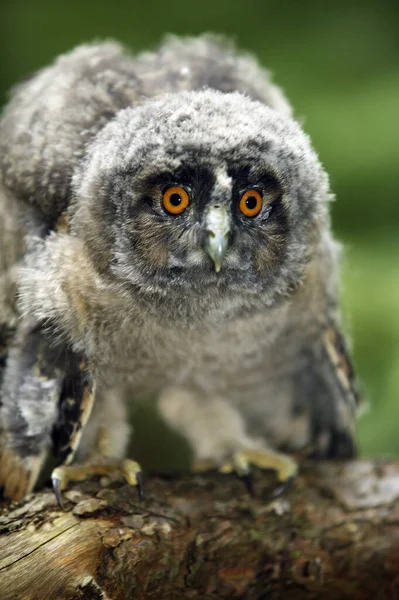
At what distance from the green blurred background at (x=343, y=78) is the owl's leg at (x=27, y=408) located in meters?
1.88

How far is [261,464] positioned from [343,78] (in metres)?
2.42

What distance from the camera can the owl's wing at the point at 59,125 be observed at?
248 cm

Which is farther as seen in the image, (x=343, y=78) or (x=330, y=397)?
(x=343, y=78)

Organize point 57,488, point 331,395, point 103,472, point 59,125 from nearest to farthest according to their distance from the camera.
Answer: point 57,488
point 59,125
point 103,472
point 331,395

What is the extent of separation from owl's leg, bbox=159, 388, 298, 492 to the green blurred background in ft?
2.89

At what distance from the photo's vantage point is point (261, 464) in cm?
300

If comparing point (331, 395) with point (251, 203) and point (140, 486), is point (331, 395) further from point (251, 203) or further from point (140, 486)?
point (251, 203)

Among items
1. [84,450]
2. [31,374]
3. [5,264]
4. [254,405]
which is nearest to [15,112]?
[5,264]

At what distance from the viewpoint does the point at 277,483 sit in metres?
2.89

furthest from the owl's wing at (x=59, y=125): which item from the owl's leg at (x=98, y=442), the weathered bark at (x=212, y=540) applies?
the weathered bark at (x=212, y=540)

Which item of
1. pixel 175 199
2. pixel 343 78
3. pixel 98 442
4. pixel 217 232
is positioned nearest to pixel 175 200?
pixel 175 199

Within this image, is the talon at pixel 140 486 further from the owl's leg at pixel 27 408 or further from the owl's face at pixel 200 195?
the owl's face at pixel 200 195

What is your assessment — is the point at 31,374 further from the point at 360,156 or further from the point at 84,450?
the point at 360,156

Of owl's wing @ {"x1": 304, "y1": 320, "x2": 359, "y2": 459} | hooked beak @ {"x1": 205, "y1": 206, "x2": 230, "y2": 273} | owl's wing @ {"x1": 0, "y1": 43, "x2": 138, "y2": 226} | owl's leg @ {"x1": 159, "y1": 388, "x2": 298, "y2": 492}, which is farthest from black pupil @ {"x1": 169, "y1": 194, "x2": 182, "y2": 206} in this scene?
owl's leg @ {"x1": 159, "y1": 388, "x2": 298, "y2": 492}
